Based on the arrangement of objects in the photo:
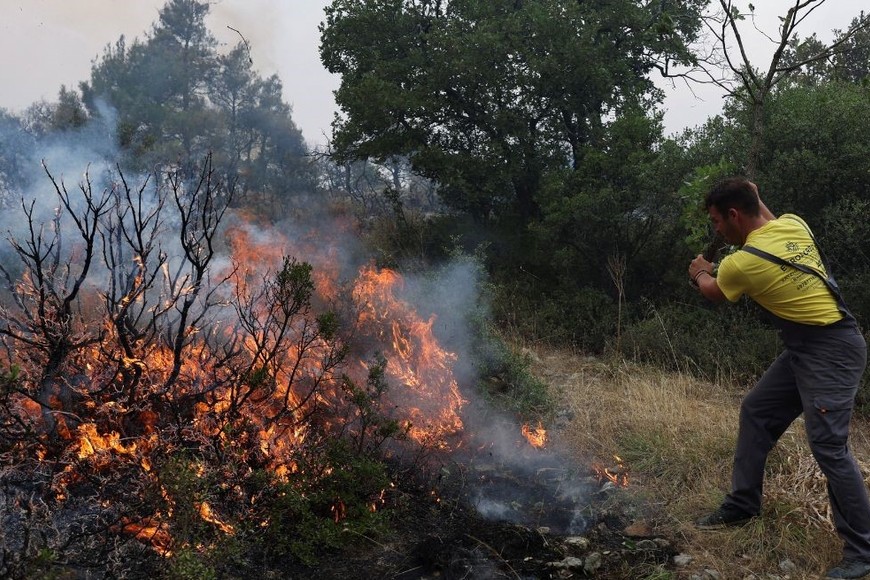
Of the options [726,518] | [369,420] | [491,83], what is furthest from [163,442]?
[491,83]

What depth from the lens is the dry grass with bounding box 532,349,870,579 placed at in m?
3.57

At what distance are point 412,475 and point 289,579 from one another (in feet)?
4.45

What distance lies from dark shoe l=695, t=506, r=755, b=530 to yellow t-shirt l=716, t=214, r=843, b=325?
1.27 meters

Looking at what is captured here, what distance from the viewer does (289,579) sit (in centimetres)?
335

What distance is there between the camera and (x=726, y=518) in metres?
3.85

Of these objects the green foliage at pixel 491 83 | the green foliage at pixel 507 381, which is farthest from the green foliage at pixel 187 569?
the green foliage at pixel 491 83

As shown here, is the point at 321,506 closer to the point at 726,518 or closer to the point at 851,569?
the point at 726,518

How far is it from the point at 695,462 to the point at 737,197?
208cm

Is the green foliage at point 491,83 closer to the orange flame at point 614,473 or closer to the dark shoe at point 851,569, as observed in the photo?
the orange flame at point 614,473

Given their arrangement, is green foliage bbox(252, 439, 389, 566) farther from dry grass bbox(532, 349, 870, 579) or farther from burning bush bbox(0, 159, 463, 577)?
dry grass bbox(532, 349, 870, 579)

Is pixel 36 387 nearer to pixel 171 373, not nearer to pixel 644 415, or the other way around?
pixel 171 373

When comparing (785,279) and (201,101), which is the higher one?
(201,101)

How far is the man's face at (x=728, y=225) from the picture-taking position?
3.61 m

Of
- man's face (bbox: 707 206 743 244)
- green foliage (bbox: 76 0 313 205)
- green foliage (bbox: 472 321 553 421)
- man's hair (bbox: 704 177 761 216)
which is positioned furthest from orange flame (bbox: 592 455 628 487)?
green foliage (bbox: 76 0 313 205)
